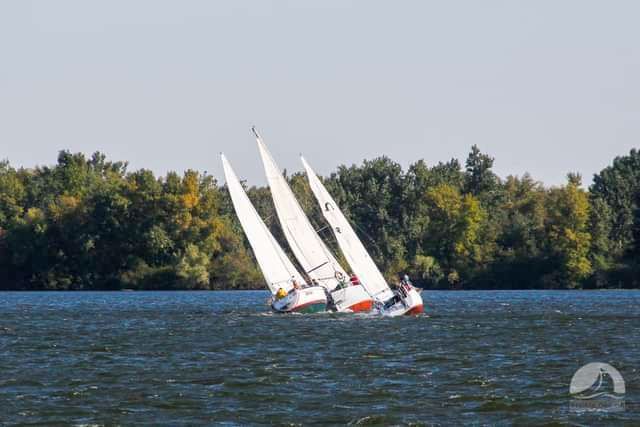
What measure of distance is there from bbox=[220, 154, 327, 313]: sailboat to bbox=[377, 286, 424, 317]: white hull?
4.06 meters

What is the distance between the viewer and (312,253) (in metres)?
82.7

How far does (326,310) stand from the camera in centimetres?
7988

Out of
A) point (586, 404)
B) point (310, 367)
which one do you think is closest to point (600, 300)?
point (310, 367)

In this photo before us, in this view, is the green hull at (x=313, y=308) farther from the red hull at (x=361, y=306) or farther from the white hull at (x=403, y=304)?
the white hull at (x=403, y=304)

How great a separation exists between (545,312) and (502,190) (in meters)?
91.9

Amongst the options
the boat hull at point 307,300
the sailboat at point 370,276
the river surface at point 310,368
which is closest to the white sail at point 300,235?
the boat hull at point 307,300

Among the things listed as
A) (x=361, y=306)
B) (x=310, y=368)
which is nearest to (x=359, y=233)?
(x=361, y=306)

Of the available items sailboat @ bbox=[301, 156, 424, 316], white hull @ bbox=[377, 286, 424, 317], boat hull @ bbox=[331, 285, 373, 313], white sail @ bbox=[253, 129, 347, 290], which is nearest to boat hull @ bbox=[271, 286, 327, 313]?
boat hull @ bbox=[331, 285, 373, 313]

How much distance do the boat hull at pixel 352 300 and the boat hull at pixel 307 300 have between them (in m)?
1.40

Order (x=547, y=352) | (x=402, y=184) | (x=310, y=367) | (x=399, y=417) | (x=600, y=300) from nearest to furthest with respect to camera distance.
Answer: (x=399, y=417) → (x=310, y=367) → (x=547, y=352) → (x=600, y=300) → (x=402, y=184)

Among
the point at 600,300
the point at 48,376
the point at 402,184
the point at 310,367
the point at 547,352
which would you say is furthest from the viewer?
the point at 402,184

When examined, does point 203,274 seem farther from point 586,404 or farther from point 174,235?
point 586,404

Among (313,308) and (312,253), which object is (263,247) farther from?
(313,308)

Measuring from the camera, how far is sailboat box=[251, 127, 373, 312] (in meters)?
79.8
